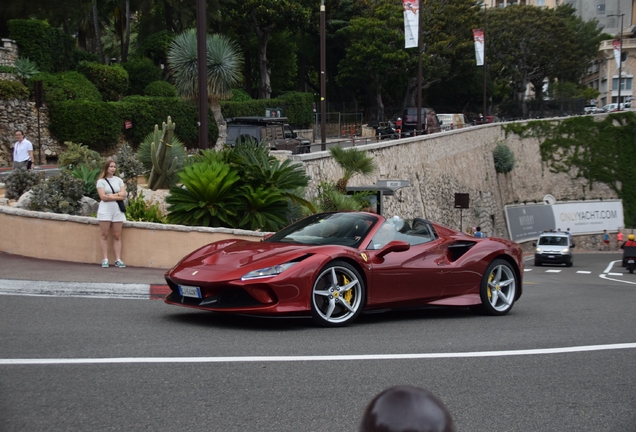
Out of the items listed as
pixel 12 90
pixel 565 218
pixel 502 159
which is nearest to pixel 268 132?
pixel 12 90

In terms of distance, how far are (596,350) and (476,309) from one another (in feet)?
8.32

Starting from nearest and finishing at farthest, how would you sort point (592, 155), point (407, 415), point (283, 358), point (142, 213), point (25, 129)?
point (407, 415) → point (283, 358) → point (142, 213) → point (25, 129) → point (592, 155)

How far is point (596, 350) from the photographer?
7273 mm

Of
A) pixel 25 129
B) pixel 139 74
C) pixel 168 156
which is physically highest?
pixel 139 74

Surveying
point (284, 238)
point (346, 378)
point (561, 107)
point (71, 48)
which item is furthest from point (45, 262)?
point (561, 107)

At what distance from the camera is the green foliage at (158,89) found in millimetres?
44656

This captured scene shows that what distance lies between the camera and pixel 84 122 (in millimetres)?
37438

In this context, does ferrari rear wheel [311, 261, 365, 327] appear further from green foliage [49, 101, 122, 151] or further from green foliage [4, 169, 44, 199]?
green foliage [49, 101, 122, 151]

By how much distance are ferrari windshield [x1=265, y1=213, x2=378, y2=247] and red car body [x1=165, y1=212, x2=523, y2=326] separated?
1 cm

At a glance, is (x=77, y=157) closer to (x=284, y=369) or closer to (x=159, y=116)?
(x=284, y=369)

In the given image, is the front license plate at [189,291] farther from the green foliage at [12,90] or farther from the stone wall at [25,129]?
the green foliage at [12,90]

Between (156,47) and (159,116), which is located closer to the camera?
(159,116)

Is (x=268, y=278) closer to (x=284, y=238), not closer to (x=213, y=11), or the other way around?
(x=284, y=238)

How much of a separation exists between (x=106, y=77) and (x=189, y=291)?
37253mm
